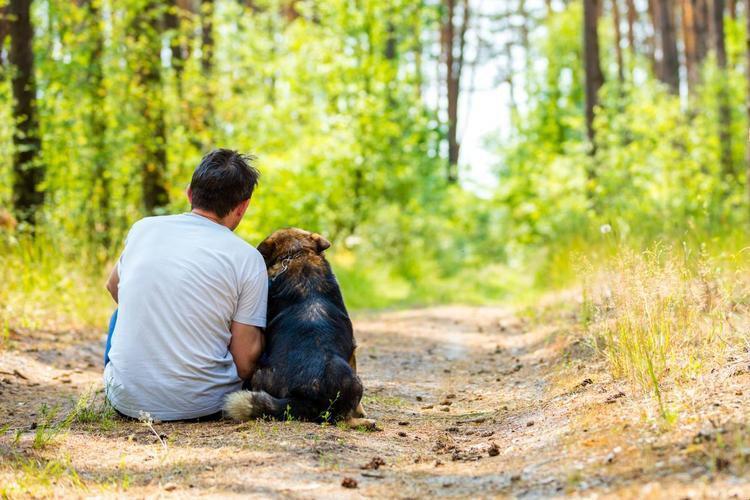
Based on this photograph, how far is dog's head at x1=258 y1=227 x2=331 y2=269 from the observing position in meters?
5.59

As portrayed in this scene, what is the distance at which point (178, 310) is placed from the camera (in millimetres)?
5152

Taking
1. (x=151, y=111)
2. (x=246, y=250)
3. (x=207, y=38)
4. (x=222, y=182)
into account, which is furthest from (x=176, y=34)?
(x=246, y=250)

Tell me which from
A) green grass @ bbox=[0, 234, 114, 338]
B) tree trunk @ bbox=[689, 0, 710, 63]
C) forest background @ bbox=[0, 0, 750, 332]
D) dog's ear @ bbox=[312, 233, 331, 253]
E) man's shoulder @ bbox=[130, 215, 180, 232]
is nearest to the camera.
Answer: man's shoulder @ bbox=[130, 215, 180, 232]

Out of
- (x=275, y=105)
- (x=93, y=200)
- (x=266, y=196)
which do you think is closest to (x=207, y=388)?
(x=93, y=200)

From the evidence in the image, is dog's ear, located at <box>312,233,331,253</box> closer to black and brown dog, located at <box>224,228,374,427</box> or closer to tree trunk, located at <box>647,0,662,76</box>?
black and brown dog, located at <box>224,228,374,427</box>

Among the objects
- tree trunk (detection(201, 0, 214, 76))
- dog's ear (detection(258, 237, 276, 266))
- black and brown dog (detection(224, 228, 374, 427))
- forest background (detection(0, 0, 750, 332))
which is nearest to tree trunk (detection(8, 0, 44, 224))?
forest background (detection(0, 0, 750, 332))

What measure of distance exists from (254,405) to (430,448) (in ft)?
3.40

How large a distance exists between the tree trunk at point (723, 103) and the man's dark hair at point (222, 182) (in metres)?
20.5

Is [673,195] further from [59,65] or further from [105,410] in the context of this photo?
[105,410]

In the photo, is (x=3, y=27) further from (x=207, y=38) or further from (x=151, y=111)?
(x=207, y=38)

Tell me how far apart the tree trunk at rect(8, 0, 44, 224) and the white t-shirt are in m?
6.93

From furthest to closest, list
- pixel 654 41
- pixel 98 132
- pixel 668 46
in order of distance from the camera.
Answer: pixel 654 41
pixel 668 46
pixel 98 132

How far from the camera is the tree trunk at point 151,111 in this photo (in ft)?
46.6

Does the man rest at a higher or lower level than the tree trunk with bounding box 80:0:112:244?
lower
